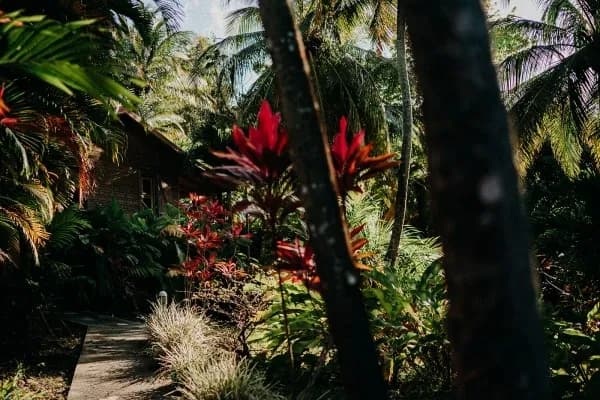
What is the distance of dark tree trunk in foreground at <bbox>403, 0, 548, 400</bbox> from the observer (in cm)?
127

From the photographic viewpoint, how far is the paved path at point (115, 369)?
4.77 meters

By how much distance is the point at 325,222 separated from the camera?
73.2 inches

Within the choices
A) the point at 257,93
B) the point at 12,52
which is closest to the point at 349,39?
the point at 257,93

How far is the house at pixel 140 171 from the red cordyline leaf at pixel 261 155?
1364cm

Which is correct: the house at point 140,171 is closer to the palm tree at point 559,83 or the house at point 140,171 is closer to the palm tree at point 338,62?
the palm tree at point 338,62

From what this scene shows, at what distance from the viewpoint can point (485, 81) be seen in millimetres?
1328

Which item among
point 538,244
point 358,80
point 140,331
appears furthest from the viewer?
point 358,80

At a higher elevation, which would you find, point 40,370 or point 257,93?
point 257,93

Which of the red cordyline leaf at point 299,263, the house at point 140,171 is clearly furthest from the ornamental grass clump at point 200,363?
the house at point 140,171

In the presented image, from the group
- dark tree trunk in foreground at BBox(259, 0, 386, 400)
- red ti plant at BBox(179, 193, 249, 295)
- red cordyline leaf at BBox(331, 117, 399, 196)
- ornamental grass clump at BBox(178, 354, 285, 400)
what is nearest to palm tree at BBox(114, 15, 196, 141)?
red ti plant at BBox(179, 193, 249, 295)

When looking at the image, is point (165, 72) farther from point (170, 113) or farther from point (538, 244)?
point (538, 244)

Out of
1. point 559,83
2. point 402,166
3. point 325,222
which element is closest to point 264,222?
point 325,222

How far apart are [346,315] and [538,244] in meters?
4.47

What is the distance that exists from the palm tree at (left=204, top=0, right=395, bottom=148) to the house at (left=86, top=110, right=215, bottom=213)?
113 inches
